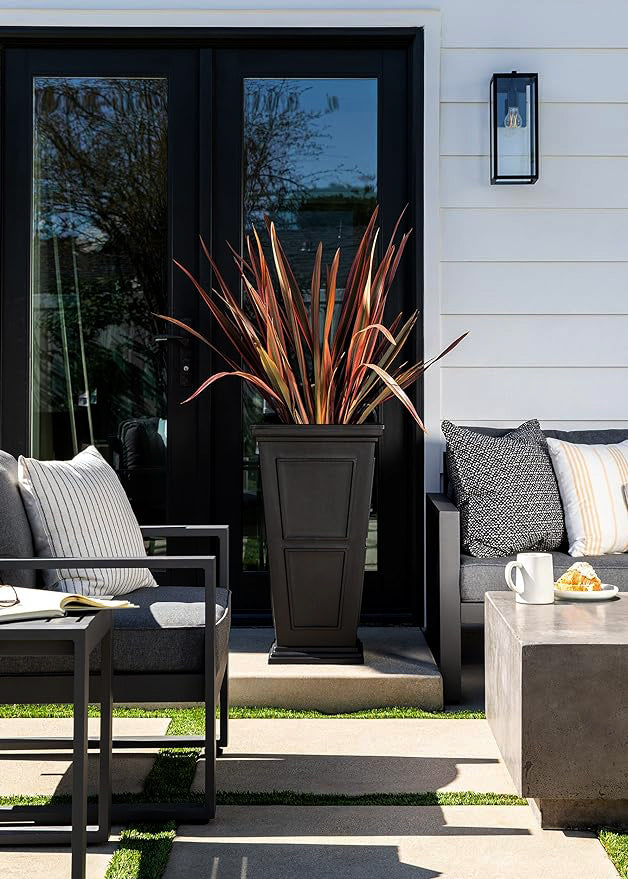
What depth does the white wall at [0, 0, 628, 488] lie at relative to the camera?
4.04m

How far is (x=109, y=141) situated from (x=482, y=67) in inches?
65.3

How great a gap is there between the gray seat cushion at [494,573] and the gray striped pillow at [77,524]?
1128 millimetres

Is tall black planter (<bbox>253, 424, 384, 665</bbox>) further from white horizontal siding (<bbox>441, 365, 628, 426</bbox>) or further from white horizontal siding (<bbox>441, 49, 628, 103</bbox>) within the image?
white horizontal siding (<bbox>441, 49, 628, 103</bbox>)

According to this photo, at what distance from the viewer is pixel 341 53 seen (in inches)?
164

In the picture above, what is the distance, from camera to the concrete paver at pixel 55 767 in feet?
7.80

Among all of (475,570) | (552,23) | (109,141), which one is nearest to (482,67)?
(552,23)

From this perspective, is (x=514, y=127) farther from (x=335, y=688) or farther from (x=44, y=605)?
(x=44, y=605)

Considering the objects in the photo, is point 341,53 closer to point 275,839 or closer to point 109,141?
point 109,141

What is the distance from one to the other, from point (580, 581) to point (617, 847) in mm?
814

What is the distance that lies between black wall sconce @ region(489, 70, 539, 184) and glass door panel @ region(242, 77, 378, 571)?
53 centimetres

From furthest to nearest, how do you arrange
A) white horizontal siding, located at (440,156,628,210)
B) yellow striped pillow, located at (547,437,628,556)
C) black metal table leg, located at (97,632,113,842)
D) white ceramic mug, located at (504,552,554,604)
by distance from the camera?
white horizontal siding, located at (440,156,628,210)
yellow striped pillow, located at (547,437,628,556)
white ceramic mug, located at (504,552,554,604)
black metal table leg, located at (97,632,113,842)

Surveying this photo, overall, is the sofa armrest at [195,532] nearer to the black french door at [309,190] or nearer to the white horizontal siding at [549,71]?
the black french door at [309,190]

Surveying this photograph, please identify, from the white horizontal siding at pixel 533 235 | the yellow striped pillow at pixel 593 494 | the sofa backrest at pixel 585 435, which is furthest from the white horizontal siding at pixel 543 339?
the yellow striped pillow at pixel 593 494

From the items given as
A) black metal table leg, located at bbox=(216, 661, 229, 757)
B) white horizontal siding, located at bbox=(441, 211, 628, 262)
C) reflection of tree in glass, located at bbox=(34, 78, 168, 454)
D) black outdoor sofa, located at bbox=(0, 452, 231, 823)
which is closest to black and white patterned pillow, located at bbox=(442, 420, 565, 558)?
white horizontal siding, located at bbox=(441, 211, 628, 262)
